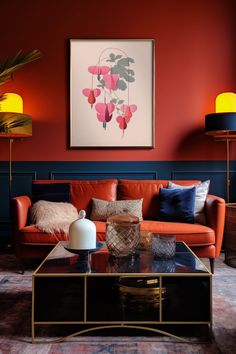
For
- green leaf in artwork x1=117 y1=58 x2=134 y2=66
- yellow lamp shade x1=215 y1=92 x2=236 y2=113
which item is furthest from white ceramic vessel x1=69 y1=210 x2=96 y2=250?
green leaf in artwork x1=117 y1=58 x2=134 y2=66

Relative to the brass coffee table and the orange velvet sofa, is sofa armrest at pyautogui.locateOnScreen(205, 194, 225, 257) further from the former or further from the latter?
the brass coffee table

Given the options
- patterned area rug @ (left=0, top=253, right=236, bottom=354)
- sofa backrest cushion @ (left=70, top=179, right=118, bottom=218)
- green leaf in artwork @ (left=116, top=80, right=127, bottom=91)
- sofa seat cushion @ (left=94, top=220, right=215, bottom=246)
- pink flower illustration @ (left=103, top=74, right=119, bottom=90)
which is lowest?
patterned area rug @ (left=0, top=253, right=236, bottom=354)

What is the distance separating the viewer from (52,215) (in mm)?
3213

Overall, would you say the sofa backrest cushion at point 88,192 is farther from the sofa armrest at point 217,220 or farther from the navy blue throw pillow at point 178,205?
the sofa armrest at point 217,220

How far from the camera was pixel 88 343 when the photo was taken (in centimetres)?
183

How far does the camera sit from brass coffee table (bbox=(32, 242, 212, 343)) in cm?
185

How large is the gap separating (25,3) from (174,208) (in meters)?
2.75

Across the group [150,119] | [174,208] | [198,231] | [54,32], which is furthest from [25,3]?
[198,231]

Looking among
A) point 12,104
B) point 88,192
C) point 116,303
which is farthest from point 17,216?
point 116,303

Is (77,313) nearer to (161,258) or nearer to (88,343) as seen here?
(88,343)

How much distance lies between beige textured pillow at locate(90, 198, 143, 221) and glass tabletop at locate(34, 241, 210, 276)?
3.66 ft

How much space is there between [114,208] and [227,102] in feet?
5.30

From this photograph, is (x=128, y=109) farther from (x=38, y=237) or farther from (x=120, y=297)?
(x=120, y=297)

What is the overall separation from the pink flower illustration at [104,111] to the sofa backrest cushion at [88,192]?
0.75 metres
